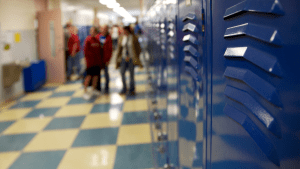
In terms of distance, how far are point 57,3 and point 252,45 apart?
9.90 metres

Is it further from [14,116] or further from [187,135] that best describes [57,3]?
[187,135]

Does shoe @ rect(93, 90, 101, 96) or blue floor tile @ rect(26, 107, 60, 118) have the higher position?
shoe @ rect(93, 90, 101, 96)

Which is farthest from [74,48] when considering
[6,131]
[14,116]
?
[6,131]

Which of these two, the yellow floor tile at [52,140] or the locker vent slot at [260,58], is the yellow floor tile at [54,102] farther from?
the locker vent slot at [260,58]

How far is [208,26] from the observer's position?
794 millimetres

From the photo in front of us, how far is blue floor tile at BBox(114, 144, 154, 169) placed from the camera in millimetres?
2803

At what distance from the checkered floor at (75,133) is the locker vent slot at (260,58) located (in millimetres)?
2421

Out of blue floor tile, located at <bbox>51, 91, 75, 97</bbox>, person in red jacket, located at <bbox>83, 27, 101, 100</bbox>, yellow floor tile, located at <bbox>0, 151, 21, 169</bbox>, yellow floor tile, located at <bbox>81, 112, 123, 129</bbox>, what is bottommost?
yellow floor tile, located at <bbox>0, 151, 21, 169</bbox>

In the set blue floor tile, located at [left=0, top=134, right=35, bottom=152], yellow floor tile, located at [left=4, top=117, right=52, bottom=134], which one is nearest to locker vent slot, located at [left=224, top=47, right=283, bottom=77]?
blue floor tile, located at [left=0, top=134, right=35, bottom=152]

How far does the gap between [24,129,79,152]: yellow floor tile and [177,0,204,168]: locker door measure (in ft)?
8.21

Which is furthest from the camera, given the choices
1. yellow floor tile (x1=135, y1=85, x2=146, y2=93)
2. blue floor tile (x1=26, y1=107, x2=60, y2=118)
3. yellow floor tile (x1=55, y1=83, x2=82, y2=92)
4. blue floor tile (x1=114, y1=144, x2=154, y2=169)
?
yellow floor tile (x1=55, y1=83, x2=82, y2=92)

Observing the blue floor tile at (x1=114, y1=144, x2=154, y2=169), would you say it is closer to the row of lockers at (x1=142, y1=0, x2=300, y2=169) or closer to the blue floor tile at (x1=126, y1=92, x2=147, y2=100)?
the row of lockers at (x1=142, y1=0, x2=300, y2=169)

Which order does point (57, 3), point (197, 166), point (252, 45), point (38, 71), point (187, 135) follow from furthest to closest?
1. point (57, 3)
2. point (38, 71)
3. point (187, 135)
4. point (197, 166)
5. point (252, 45)

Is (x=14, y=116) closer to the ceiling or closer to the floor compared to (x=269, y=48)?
closer to the floor
